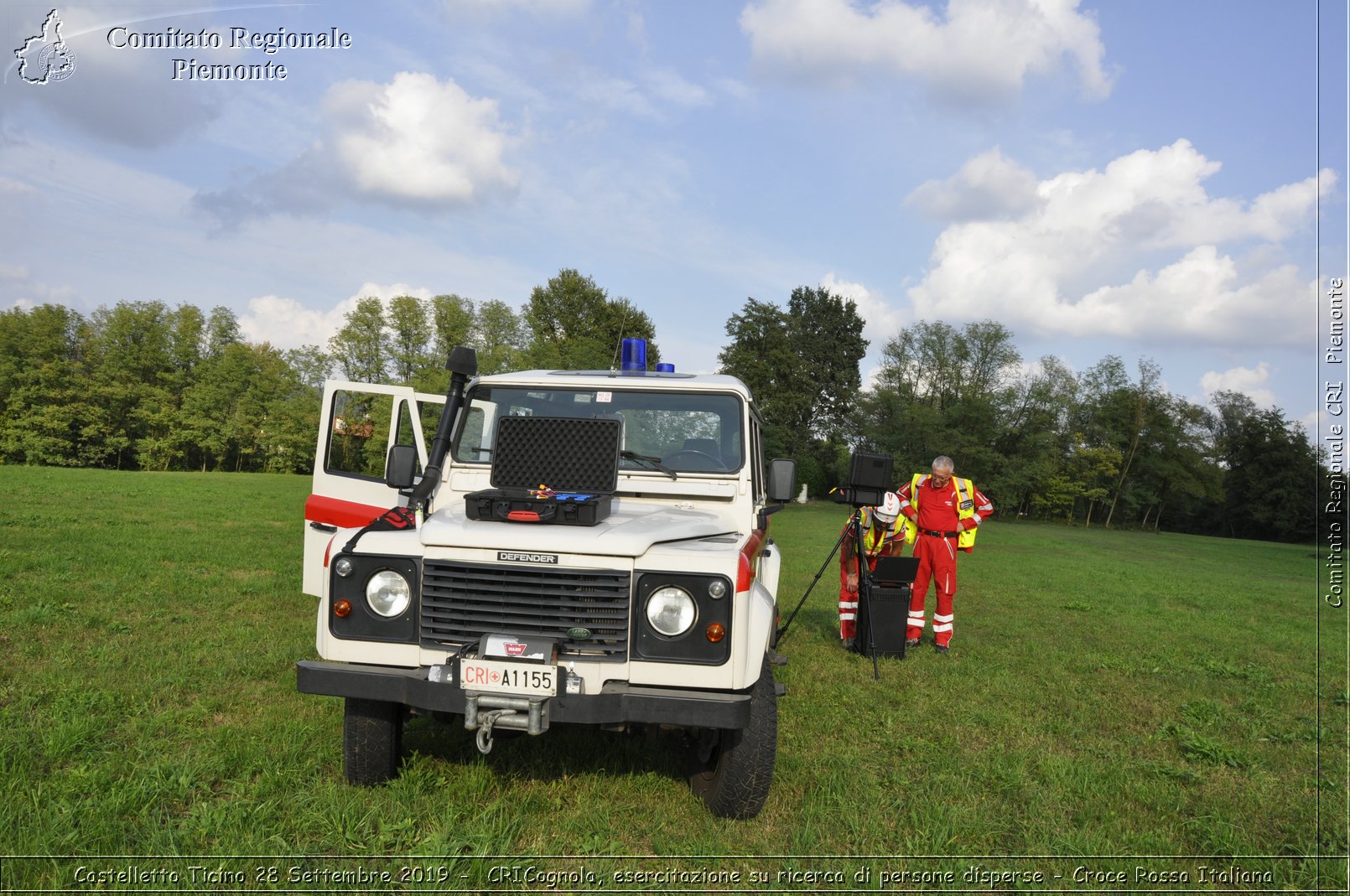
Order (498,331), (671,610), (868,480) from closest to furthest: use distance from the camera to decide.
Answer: (671,610) < (868,480) < (498,331)

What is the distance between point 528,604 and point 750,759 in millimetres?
1194

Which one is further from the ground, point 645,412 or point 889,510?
point 645,412

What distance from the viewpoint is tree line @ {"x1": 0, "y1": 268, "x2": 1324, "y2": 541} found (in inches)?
1887

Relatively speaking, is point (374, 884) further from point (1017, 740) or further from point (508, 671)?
point (1017, 740)

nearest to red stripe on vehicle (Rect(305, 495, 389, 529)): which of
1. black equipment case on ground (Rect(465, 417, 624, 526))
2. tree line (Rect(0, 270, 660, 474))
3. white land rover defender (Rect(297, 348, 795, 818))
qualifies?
white land rover defender (Rect(297, 348, 795, 818))

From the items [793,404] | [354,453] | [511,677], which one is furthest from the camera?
[793,404]

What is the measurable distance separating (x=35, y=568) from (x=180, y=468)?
171 ft

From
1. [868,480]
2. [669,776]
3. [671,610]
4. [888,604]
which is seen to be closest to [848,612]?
[888,604]

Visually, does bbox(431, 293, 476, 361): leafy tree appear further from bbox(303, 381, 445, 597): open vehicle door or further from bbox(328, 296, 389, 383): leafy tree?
bbox(303, 381, 445, 597): open vehicle door

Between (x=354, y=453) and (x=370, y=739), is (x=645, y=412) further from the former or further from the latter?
(x=354, y=453)

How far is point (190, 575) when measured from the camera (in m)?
9.82

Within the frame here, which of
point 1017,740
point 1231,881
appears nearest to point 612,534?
point 1231,881

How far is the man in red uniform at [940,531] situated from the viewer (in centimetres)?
798

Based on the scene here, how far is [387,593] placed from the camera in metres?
3.60
